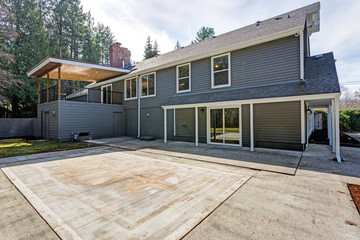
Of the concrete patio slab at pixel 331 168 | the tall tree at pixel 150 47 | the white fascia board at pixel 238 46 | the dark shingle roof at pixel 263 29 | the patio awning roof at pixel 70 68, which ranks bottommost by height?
the concrete patio slab at pixel 331 168

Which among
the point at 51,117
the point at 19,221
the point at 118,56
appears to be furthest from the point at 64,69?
the point at 19,221

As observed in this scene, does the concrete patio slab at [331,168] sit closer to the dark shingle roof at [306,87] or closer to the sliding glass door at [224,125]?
the dark shingle roof at [306,87]

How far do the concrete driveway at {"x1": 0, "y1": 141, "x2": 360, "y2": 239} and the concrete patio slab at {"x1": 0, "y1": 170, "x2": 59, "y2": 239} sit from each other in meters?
0.02

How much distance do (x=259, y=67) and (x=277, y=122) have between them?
7.99ft

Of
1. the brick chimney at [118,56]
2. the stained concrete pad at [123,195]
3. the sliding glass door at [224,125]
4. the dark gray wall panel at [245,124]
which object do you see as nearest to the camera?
the stained concrete pad at [123,195]

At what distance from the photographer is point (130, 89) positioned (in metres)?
12.4

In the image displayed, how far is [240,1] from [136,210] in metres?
9.71

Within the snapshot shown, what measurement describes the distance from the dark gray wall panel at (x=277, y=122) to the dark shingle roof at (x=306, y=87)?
637 mm

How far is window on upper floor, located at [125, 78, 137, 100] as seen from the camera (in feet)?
40.0

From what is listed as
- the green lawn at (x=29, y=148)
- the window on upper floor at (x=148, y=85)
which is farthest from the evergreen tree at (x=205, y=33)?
the green lawn at (x=29, y=148)

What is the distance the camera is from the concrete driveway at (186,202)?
203 cm

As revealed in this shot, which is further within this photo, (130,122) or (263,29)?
(130,122)

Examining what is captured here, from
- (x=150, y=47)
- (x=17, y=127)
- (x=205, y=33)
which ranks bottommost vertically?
(x=17, y=127)

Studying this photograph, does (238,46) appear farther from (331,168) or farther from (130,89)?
(130,89)
